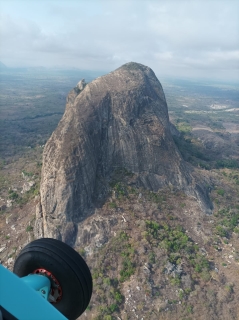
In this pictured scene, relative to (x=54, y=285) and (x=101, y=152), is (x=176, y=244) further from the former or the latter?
(x=54, y=285)

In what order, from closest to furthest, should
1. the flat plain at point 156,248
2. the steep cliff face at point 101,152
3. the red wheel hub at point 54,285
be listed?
the red wheel hub at point 54,285, the flat plain at point 156,248, the steep cliff face at point 101,152

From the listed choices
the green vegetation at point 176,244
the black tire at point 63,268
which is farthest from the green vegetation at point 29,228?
the black tire at point 63,268

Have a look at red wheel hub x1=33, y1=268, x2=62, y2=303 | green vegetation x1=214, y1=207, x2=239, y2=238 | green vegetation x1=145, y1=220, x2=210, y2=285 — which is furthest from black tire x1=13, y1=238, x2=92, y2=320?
green vegetation x1=214, y1=207, x2=239, y2=238

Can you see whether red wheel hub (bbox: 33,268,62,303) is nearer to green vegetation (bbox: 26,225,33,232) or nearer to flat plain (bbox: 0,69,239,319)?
flat plain (bbox: 0,69,239,319)

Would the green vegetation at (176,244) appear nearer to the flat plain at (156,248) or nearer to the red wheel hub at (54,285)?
the flat plain at (156,248)

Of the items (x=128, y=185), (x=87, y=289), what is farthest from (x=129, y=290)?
(x=87, y=289)

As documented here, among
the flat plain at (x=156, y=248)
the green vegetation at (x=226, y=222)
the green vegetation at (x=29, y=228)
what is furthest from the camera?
the green vegetation at (x=226, y=222)
